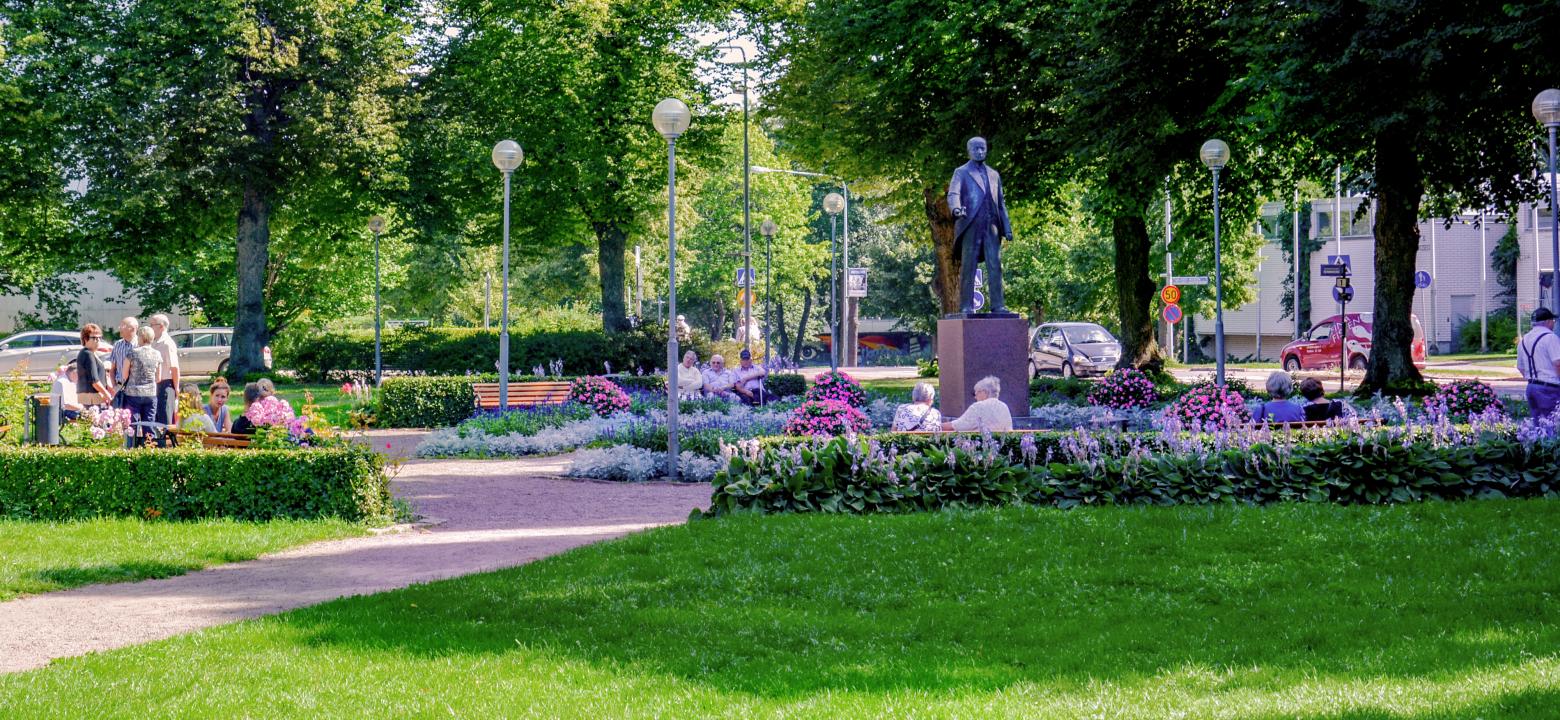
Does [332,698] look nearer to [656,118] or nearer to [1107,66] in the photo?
[656,118]

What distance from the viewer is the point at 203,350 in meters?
40.7

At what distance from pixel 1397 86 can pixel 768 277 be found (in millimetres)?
22191

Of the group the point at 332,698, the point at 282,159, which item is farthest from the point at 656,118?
the point at 282,159

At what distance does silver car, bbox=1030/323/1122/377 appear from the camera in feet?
121

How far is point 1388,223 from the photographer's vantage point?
69.0 feet

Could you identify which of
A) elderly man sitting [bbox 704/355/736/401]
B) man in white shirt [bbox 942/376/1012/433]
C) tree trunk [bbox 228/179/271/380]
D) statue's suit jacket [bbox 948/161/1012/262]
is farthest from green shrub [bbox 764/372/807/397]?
tree trunk [bbox 228/179/271/380]

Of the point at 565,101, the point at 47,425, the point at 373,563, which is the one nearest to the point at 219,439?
the point at 47,425

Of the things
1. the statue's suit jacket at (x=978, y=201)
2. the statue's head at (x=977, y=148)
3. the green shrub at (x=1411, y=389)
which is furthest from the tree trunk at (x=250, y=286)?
the green shrub at (x=1411, y=389)

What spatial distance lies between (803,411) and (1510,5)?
9.18m

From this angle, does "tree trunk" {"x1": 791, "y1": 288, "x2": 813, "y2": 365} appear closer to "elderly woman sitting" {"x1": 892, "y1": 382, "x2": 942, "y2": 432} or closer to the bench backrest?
the bench backrest

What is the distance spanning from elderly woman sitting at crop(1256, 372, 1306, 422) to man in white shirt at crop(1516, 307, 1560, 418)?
96.8 inches

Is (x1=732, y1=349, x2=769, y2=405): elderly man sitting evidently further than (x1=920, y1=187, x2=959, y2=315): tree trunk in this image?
No

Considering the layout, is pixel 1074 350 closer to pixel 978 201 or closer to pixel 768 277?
pixel 768 277

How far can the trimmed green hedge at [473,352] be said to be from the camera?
32844 mm
